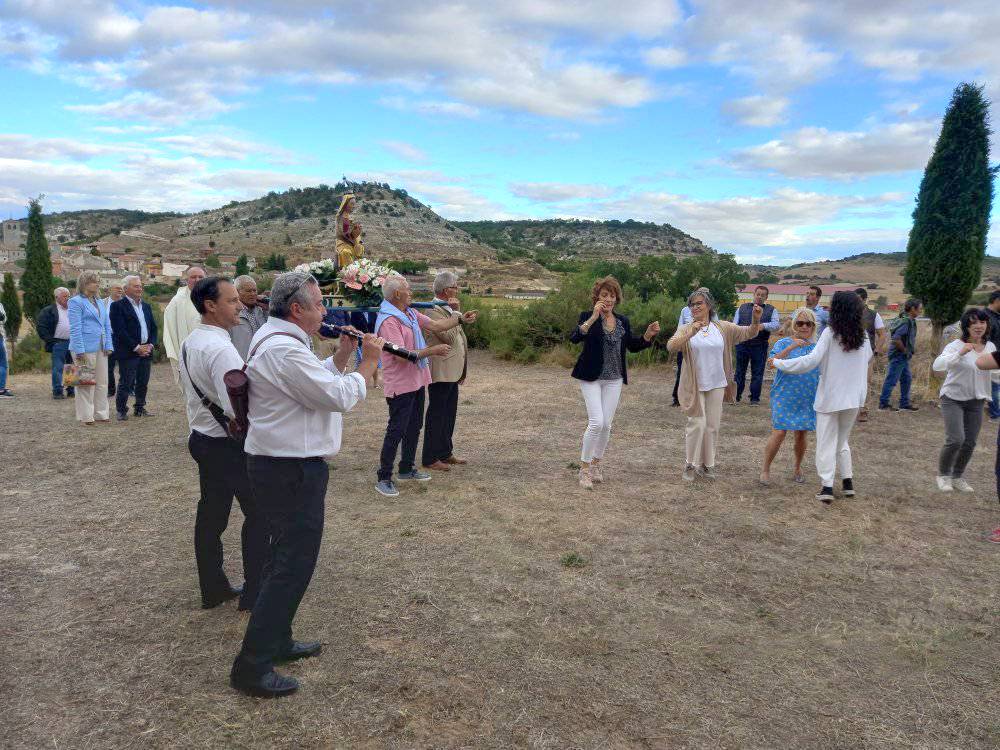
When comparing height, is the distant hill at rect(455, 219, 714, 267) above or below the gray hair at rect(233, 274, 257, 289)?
above

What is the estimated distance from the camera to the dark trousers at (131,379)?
334 inches

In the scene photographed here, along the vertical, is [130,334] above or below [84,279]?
below

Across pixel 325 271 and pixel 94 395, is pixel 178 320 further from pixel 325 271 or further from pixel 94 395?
pixel 325 271

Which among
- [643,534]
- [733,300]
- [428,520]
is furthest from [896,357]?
[733,300]

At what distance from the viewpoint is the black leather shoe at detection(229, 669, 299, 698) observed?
2.91 meters

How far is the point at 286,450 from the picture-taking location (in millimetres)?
2803

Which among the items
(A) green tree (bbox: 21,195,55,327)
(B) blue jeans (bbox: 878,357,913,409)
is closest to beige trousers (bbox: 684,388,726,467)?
(B) blue jeans (bbox: 878,357,913,409)

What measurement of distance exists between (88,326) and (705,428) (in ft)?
23.1

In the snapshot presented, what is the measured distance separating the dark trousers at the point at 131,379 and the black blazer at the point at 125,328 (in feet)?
0.42

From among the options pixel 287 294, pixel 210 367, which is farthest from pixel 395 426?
pixel 287 294

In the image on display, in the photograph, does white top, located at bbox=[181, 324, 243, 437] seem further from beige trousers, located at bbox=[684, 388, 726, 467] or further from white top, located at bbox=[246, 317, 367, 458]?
beige trousers, located at bbox=[684, 388, 726, 467]

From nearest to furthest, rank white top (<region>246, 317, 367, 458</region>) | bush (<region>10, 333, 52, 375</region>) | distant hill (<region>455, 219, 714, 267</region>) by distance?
1. white top (<region>246, 317, 367, 458</region>)
2. bush (<region>10, 333, 52, 375</region>)
3. distant hill (<region>455, 219, 714, 267</region>)

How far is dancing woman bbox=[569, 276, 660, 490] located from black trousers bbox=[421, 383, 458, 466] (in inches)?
55.1

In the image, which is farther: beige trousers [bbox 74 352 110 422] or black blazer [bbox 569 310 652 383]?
beige trousers [bbox 74 352 110 422]
